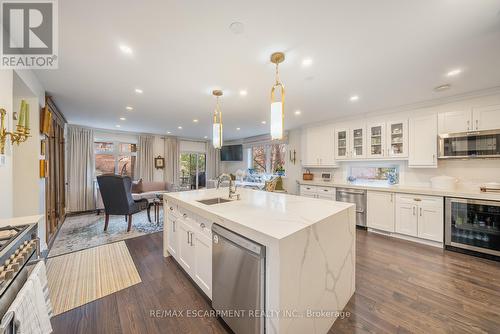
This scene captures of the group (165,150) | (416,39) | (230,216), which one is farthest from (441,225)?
(165,150)

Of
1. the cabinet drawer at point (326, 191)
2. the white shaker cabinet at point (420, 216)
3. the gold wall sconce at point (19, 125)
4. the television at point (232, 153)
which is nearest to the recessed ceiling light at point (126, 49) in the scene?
the gold wall sconce at point (19, 125)

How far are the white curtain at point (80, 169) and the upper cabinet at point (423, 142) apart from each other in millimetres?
8026

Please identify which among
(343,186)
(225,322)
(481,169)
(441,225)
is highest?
(481,169)

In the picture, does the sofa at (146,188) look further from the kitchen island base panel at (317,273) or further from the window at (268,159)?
the kitchen island base panel at (317,273)

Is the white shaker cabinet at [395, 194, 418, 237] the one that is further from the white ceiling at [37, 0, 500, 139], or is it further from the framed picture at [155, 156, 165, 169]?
the framed picture at [155, 156, 165, 169]

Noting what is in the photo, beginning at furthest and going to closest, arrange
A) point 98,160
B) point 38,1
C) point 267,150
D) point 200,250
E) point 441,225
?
point 267,150, point 98,160, point 441,225, point 200,250, point 38,1

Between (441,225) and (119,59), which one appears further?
(441,225)

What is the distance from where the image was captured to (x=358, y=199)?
3848mm

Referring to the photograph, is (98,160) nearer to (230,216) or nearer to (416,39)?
(230,216)

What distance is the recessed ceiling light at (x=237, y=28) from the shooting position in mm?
1540

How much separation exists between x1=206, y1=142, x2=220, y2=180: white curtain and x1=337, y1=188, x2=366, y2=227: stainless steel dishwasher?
18.8 feet

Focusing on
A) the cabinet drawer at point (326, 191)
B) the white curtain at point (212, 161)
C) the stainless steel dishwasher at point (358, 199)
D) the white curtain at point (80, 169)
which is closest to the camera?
the stainless steel dishwasher at point (358, 199)

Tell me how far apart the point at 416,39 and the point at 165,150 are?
23.6 feet

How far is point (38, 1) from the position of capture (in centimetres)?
137
